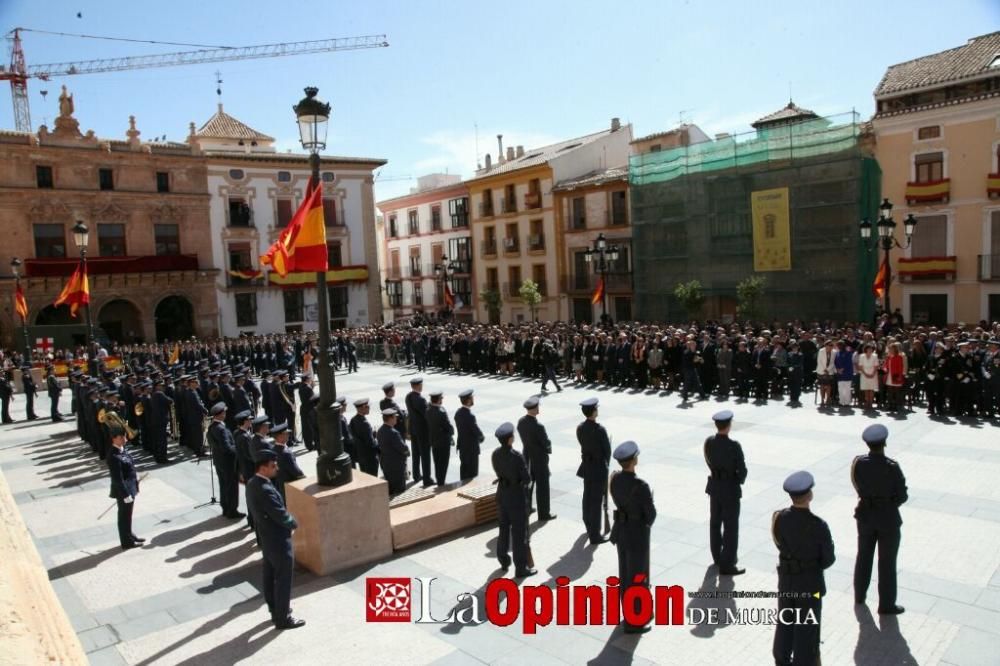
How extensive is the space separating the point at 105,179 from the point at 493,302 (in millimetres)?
21421

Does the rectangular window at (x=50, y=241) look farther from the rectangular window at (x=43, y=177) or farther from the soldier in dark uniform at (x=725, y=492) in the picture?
the soldier in dark uniform at (x=725, y=492)

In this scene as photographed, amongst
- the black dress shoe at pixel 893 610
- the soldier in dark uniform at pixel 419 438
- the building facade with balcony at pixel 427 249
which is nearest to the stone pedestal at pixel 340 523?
the soldier in dark uniform at pixel 419 438

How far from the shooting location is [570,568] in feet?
25.9

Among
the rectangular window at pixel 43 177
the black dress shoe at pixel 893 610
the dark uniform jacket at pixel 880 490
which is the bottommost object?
the black dress shoe at pixel 893 610

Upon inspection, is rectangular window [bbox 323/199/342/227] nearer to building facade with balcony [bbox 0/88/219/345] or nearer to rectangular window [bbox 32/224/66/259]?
building facade with balcony [bbox 0/88/219/345]

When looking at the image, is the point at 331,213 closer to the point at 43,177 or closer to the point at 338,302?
the point at 338,302

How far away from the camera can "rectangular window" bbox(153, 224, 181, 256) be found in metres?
39.2

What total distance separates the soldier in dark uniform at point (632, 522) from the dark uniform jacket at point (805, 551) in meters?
1.26

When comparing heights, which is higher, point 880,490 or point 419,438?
point 880,490

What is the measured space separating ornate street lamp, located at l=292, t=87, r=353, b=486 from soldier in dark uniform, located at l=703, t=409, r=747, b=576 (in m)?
4.05

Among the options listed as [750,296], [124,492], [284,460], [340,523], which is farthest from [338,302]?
[340,523]

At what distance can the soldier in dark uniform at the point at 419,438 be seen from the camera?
11.8m

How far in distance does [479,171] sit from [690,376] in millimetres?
34977

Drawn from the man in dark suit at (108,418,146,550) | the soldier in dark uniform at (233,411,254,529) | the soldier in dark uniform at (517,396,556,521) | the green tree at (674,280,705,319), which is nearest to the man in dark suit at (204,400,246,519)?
the soldier in dark uniform at (233,411,254,529)
